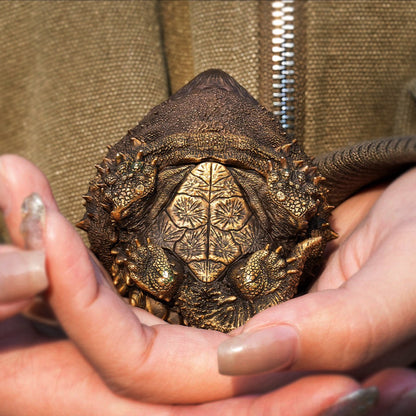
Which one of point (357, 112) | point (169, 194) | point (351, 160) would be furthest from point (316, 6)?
point (169, 194)

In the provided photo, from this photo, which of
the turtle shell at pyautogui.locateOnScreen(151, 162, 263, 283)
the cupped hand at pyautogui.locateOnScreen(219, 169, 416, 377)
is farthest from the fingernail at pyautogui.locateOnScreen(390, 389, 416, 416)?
the turtle shell at pyautogui.locateOnScreen(151, 162, 263, 283)

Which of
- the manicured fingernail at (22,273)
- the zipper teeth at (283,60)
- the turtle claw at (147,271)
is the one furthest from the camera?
the zipper teeth at (283,60)

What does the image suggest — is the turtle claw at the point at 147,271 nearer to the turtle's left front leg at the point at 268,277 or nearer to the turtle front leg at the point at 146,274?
the turtle front leg at the point at 146,274

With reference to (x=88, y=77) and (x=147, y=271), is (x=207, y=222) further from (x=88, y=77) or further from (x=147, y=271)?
(x=88, y=77)

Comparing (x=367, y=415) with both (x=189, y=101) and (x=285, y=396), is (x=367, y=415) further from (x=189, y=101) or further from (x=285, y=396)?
(x=189, y=101)

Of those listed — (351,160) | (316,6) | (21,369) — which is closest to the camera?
(21,369)

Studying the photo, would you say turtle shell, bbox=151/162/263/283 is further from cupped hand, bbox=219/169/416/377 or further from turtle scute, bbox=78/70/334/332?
cupped hand, bbox=219/169/416/377

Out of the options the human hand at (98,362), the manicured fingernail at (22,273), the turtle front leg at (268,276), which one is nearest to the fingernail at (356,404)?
the human hand at (98,362)
